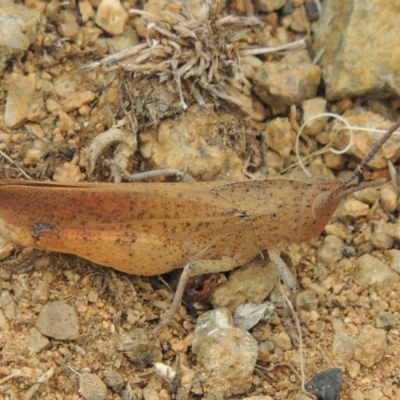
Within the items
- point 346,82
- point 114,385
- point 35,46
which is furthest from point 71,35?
point 114,385

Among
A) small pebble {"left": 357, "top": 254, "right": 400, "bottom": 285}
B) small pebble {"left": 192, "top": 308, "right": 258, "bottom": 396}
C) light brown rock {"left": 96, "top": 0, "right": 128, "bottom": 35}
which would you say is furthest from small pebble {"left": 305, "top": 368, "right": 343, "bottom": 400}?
light brown rock {"left": 96, "top": 0, "right": 128, "bottom": 35}

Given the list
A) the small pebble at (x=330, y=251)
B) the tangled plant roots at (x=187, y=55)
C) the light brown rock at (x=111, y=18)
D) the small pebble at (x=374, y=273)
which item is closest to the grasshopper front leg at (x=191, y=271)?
the small pebble at (x=330, y=251)

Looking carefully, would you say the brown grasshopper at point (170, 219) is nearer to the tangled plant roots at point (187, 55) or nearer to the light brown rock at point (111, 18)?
the tangled plant roots at point (187, 55)

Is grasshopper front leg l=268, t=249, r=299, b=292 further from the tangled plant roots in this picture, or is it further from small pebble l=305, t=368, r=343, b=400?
the tangled plant roots

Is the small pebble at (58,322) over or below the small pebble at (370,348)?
over

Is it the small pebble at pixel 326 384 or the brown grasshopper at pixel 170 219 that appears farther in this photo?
the brown grasshopper at pixel 170 219

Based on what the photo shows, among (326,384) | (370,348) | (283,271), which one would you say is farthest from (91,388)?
(370,348)

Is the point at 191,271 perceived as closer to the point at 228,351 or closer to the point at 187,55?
the point at 228,351

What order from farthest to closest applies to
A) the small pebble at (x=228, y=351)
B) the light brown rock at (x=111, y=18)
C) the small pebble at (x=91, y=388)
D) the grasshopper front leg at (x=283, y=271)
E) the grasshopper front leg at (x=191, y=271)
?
1. the light brown rock at (x=111, y=18)
2. the grasshopper front leg at (x=283, y=271)
3. the grasshopper front leg at (x=191, y=271)
4. the small pebble at (x=228, y=351)
5. the small pebble at (x=91, y=388)
